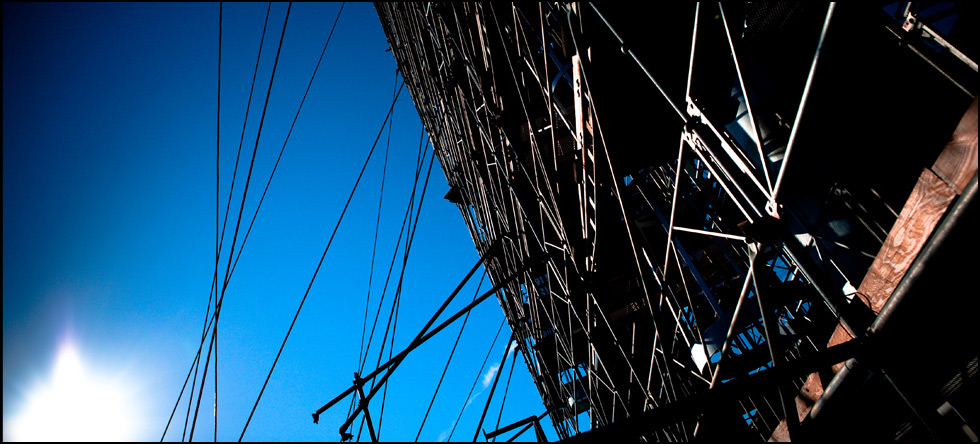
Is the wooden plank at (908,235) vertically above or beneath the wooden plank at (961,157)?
beneath

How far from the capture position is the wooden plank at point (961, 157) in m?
1.75

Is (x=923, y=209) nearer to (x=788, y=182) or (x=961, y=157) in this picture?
(x=961, y=157)

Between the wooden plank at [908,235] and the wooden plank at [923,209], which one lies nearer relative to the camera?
the wooden plank at [923,209]

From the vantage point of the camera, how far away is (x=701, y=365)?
432cm

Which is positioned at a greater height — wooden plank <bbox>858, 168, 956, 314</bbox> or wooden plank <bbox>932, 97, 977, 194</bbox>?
wooden plank <bbox>932, 97, 977, 194</bbox>

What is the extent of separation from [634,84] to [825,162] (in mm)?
1741

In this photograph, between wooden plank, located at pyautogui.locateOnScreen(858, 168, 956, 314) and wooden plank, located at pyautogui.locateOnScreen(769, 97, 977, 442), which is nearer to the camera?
wooden plank, located at pyautogui.locateOnScreen(769, 97, 977, 442)

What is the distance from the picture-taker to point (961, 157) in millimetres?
1793

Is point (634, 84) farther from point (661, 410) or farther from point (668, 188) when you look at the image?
point (668, 188)

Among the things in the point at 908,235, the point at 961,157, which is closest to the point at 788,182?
the point at 908,235

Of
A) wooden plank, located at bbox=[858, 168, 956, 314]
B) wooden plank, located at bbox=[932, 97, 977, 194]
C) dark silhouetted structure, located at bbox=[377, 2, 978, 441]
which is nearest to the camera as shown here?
wooden plank, located at bbox=[932, 97, 977, 194]

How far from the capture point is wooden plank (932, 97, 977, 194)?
1749mm

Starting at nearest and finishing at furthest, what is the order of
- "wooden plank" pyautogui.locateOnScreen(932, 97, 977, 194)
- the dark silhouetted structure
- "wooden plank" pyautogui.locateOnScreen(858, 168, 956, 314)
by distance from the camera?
"wooden plank" pyautogui.locateOnScreen(932, 97, 977, 194), "wooden plank" pyautogui.locateOnScreen(858, 168, 956, 314), the dark silhouetted structure

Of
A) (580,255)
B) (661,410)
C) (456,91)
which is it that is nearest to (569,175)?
(580,255)
